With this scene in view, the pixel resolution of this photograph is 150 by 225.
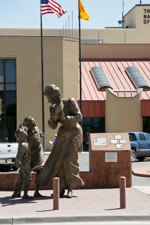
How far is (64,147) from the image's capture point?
33.0ft

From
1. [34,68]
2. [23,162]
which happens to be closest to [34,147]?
[23,162]

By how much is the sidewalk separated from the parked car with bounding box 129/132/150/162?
11458 millimetres

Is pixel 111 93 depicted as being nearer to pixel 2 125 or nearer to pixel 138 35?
pixel 2 125

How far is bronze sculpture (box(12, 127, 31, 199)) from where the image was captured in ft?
32.0

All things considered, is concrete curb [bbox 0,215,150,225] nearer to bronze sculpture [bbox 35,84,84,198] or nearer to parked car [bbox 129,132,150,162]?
bronze sculpture [bbox 35,84,84,198]

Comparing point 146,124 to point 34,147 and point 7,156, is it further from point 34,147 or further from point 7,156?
point 34,147

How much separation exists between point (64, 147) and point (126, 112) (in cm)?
2156

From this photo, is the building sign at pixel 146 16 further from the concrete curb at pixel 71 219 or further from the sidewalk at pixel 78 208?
the concrete curb at pixel 71 219

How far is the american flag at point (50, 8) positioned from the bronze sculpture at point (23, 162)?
20819 mm

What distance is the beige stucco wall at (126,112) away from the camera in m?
31.1

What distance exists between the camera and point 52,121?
390 inches

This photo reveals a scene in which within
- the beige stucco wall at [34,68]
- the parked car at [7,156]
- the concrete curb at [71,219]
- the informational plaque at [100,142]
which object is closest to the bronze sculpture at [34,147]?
the informational plaque at [100,142]

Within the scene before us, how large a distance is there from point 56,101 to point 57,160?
1410 millimetres

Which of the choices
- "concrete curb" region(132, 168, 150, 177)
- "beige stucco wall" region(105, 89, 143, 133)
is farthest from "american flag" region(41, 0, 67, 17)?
"concrete curb" region(132, 168, 150, 177)
